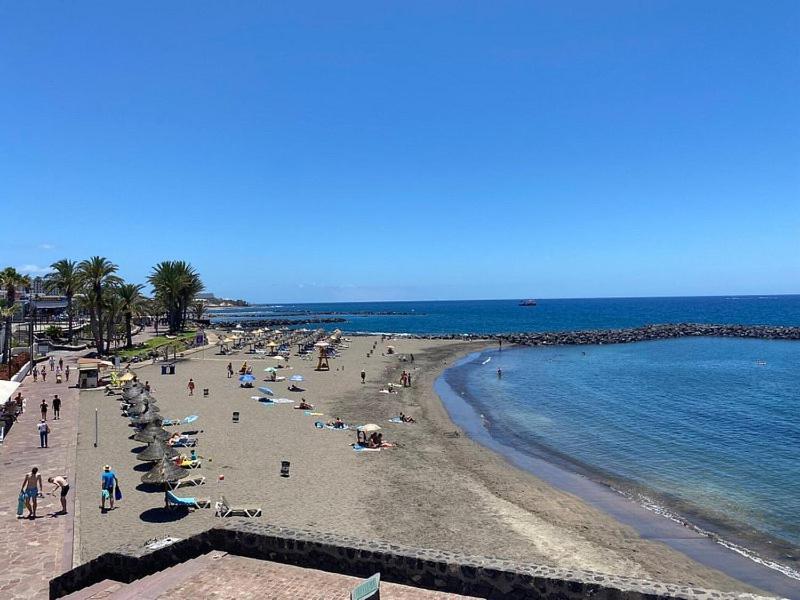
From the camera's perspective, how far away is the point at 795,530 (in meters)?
16.6

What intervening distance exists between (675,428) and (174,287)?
63982 mm

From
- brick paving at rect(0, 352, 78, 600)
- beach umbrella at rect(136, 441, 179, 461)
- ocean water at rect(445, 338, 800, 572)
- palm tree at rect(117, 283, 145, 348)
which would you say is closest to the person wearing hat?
brick paving at rect(0, 352, 78, 600)

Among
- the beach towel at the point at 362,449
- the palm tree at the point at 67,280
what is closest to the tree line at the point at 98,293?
the palm tree at the point at 67,280

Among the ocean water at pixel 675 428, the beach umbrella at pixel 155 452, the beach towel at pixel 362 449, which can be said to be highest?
the beach umbrella at pixel 155 452

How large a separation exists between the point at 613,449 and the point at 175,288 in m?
63.6

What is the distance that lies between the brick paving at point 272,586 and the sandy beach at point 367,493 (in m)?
4.18

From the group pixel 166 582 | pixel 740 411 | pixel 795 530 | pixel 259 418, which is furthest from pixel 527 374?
pixel 166 582

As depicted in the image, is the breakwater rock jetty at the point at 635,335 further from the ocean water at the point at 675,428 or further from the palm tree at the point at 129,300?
the palm tree at the point at 129,300

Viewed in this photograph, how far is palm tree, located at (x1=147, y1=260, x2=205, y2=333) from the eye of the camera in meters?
74.8

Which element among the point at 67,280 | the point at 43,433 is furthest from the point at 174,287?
the point at 43,433

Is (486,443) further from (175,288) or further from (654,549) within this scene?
(175,288)

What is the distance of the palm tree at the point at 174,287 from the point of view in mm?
74812

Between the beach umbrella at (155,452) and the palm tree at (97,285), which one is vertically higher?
the palm tree at (97,285)

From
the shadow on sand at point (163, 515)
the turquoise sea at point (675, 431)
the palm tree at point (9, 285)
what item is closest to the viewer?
the shadow on sand at point (163, 515)
